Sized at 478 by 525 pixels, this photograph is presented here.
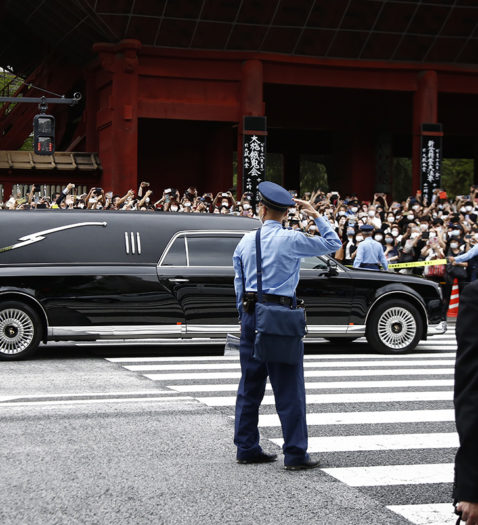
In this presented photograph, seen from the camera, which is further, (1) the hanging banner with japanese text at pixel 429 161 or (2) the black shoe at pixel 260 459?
(1) the hanging banner with japanese text at pixel 429 161

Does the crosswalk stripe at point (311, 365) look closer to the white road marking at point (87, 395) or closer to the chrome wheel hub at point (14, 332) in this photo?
the chrome wheel hub at point (14, 332)

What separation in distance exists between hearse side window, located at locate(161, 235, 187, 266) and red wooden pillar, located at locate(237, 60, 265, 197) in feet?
56.2

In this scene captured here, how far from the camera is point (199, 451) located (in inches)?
251

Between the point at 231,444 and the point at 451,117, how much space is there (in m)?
34.1

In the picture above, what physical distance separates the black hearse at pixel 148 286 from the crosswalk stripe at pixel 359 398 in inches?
140

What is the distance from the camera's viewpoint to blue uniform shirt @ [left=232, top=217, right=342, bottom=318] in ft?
19.6

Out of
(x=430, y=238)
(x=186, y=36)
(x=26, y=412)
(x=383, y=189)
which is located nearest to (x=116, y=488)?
(x=26, y=412)

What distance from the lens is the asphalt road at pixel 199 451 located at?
4988 mm

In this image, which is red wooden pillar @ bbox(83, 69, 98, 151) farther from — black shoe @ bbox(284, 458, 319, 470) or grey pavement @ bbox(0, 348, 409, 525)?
black shoe @ bbox(284, 458, 319, 470)

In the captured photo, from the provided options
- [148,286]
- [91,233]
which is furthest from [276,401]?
[91,233]

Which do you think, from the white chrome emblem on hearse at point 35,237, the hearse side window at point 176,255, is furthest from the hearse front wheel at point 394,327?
the white chrome emblem on hearse at point 35,237

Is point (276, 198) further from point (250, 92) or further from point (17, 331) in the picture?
point (250, 92)

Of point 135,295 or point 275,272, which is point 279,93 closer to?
point 135,295

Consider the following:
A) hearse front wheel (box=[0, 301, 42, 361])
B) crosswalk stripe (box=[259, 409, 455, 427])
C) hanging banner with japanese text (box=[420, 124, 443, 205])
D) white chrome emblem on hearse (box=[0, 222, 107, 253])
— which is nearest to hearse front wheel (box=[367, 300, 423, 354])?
white chrome emblem on hearse (box=[0, 222, 107, 253])
